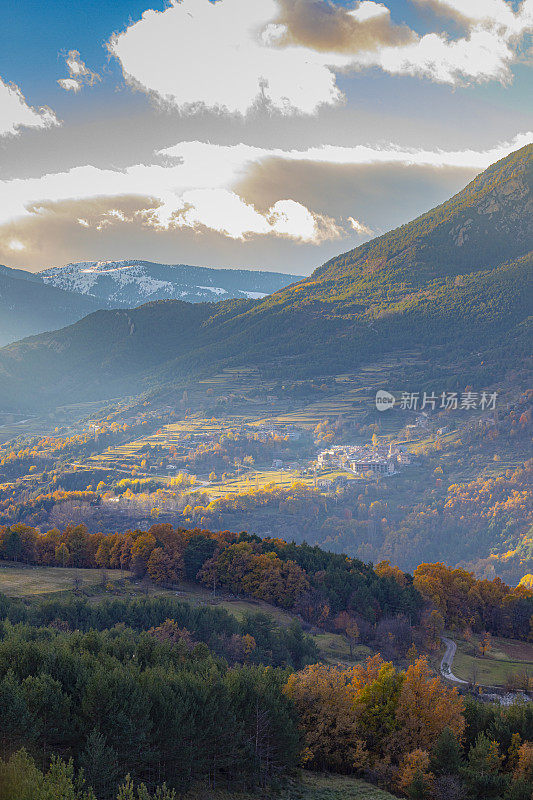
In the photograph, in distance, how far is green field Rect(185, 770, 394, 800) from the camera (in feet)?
115

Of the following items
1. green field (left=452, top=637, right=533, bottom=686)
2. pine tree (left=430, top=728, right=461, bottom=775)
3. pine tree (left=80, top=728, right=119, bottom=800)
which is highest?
pine tree (left=80, top=728, right=119, bottom=800)

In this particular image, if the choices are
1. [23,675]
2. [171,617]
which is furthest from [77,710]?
[171,617]

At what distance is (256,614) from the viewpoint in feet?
272

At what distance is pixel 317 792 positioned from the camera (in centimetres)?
3772

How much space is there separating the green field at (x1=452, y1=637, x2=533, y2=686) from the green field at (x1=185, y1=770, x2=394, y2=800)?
1819 inches

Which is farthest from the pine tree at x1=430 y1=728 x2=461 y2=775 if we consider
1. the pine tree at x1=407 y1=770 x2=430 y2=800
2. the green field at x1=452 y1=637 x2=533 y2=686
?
the green field at x1=452 y1=637 x2=533 y2=686

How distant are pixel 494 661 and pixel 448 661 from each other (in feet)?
26.1

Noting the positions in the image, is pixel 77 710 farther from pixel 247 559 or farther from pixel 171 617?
pixel 247 559

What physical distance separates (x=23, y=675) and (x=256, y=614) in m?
49.5

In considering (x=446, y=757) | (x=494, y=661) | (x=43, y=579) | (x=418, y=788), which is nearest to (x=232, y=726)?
(x=418, y=788)

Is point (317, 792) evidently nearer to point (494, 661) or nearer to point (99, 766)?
point (99, 766)

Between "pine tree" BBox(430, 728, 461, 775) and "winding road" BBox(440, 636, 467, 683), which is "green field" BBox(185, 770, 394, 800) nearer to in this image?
"pine tree" BBox(430, 728, 461, 775)

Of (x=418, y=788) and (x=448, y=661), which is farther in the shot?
(x=448, y=661)

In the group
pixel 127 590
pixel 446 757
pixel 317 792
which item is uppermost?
pixel 446 757
